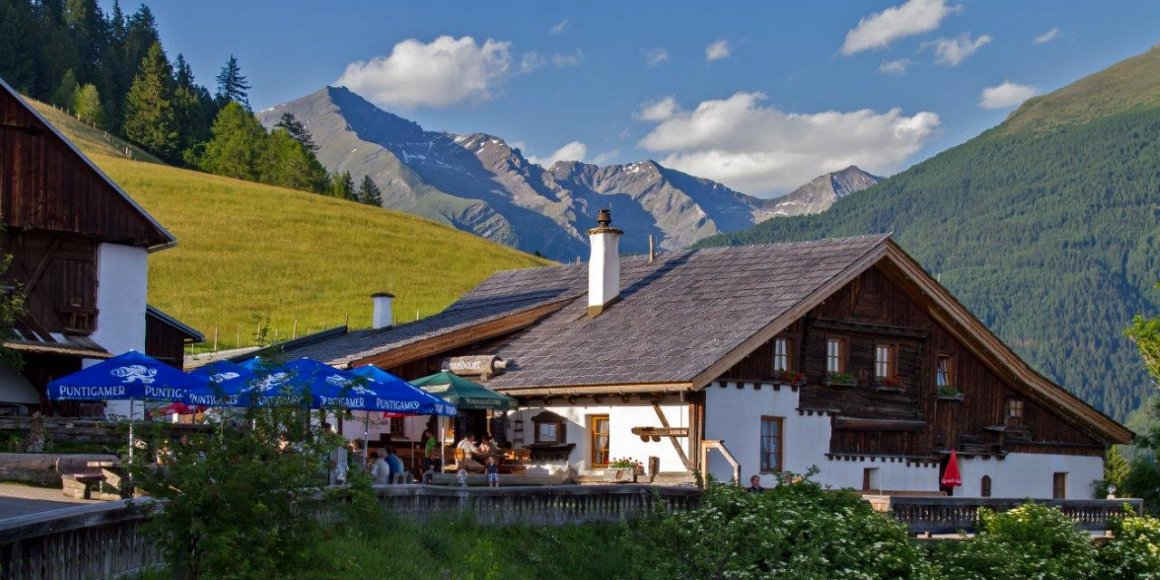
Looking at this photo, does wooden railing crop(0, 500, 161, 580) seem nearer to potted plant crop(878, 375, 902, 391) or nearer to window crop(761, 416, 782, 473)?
window crop(761, 416, 782, 473)

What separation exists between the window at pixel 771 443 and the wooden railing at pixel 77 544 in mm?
17876

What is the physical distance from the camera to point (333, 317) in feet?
261

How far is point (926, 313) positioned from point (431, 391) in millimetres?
13094

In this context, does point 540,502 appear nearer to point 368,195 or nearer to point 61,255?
point 61,255

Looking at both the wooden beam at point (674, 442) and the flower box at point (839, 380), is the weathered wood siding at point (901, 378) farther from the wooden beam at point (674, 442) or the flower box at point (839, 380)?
the wooden beam at point (674, 442)

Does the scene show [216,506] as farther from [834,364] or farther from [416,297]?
[416,297]

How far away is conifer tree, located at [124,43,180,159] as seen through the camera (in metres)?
152

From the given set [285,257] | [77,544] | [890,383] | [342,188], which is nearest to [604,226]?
[890,383]

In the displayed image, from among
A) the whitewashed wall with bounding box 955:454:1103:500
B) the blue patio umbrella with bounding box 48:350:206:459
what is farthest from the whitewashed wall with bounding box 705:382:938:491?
the blue patio umbrella with bounding box 48:350:206:459

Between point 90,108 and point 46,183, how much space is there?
12300cm

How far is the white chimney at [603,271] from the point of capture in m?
38.3

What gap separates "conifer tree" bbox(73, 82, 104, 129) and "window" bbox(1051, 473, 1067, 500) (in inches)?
4944

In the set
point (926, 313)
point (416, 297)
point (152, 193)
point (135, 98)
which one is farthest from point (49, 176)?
point (135, 98)

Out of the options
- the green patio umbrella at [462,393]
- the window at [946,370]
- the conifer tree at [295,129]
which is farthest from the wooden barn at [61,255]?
the conifer tree at [295,129]
